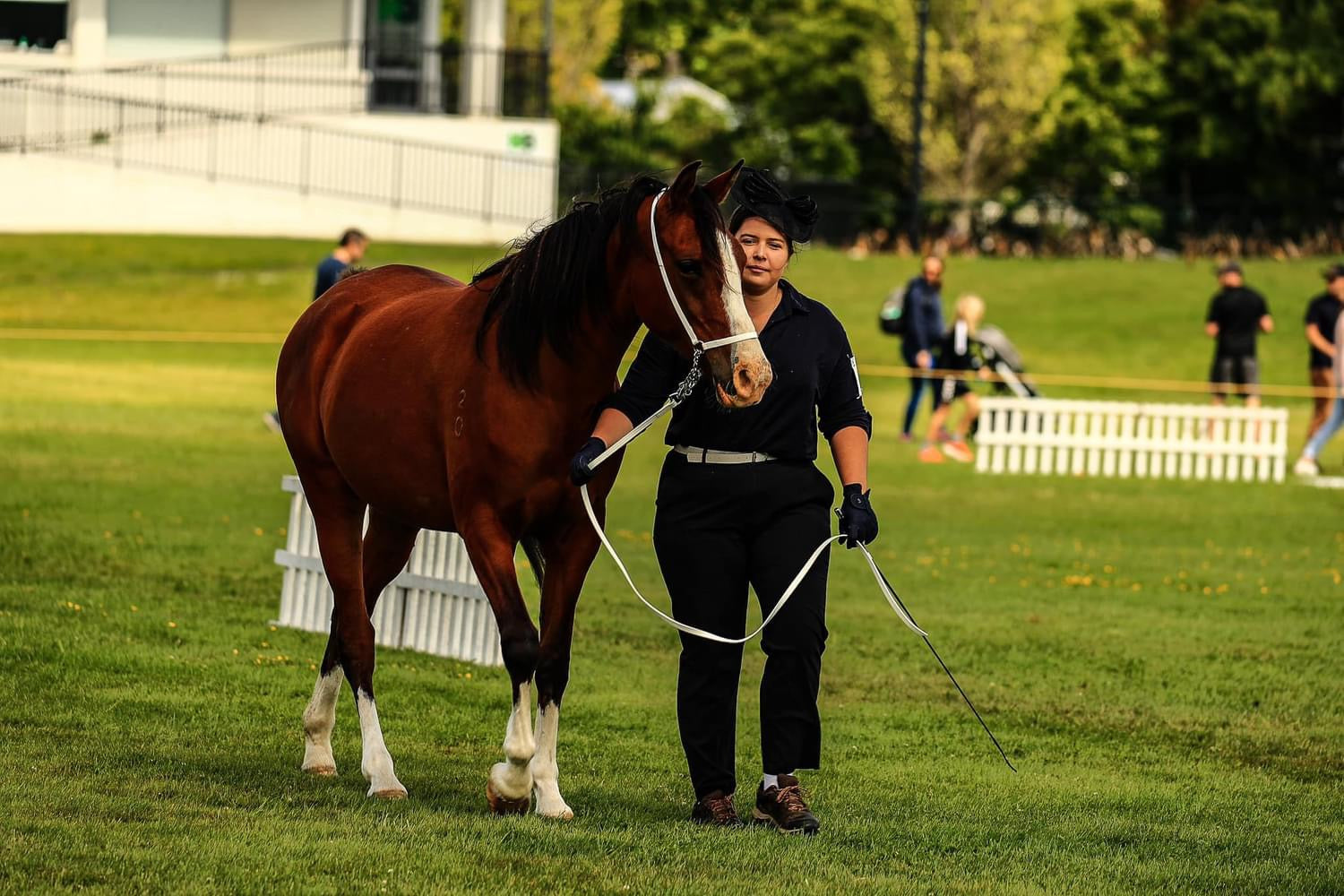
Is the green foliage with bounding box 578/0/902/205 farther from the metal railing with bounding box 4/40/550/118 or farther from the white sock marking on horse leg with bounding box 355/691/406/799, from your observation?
the white sock marking on horse leg with bounding box 355/691/406/799

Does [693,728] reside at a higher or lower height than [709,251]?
lower

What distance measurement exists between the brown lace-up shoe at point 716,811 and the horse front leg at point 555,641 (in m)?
0.45

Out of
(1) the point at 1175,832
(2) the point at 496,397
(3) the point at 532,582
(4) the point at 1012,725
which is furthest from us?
(3) the point at 532,582

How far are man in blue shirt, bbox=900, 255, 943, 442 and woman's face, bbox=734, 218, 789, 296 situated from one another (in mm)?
16995

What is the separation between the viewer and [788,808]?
6.89 m

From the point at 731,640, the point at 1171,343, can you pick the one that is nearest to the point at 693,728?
the point at 731,640

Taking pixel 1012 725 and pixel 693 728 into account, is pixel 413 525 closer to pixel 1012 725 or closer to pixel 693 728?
pixel 693 728

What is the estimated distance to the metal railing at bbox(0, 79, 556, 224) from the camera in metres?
39.1

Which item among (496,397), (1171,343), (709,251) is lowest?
(1171,343)

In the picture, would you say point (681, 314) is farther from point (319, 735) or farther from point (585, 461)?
point (319, 735)

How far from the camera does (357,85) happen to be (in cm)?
4109

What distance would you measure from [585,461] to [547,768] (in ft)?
3.85

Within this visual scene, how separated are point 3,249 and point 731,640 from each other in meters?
33.1

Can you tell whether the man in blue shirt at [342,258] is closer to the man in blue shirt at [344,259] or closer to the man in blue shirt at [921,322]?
the man in blue shirt at [344,259]
